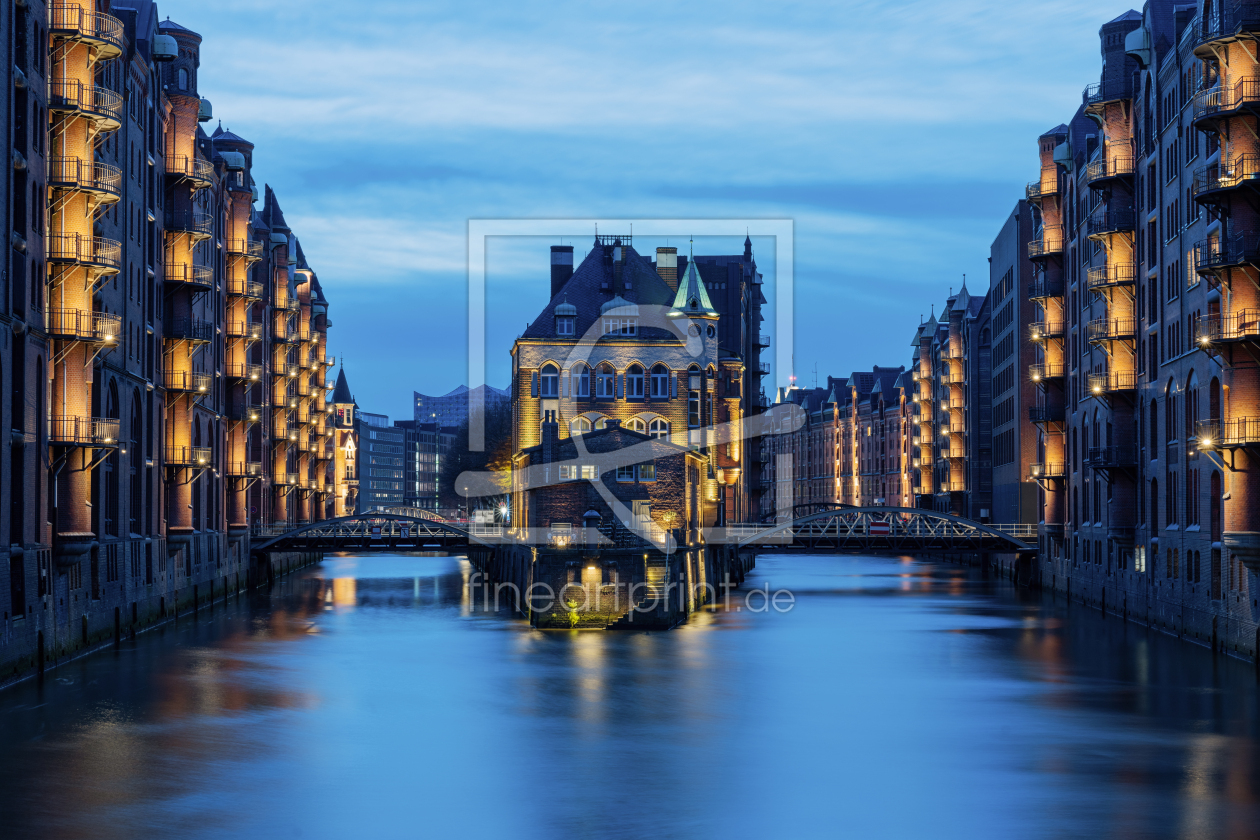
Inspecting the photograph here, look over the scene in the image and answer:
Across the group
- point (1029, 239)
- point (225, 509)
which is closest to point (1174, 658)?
point (225, 509)

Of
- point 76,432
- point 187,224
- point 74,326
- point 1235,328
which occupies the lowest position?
point 76,432

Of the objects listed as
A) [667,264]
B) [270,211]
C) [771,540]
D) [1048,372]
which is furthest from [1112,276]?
[270,211]

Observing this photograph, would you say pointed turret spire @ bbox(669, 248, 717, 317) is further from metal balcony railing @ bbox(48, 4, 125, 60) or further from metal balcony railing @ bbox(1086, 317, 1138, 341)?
metal balcony railing @ bbox(48, 4, 125, 60)

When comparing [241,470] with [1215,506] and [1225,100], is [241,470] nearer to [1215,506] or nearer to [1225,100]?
[1215,506]

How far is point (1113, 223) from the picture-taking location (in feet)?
219

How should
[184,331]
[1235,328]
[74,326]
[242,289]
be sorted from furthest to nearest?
[242,289]
[184,331]
[74,326]
[1235,328]

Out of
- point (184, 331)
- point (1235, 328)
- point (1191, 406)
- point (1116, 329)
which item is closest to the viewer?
point (1235, 328)

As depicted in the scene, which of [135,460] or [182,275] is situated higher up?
[182,275]

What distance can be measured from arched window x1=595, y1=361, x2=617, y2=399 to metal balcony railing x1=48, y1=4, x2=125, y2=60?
49.2 meters

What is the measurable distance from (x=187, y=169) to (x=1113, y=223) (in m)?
39.4

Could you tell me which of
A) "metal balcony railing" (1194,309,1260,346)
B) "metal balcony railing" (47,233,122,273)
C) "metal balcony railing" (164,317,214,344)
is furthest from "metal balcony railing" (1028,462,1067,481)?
"metal balcony railing" (47,233,122,273)

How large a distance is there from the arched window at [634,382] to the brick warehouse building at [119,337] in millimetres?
21666

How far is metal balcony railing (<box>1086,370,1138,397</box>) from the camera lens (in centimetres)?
6612

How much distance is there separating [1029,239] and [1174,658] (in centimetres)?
5714
